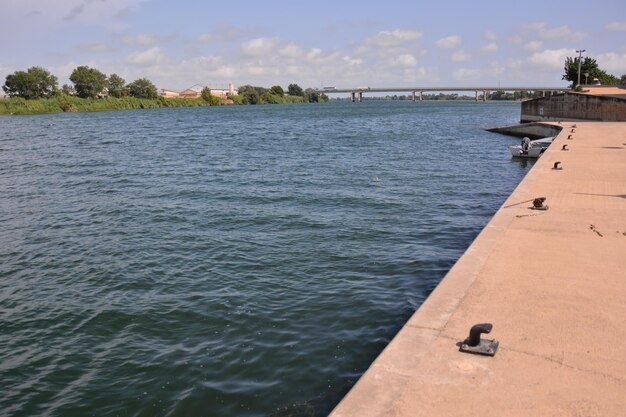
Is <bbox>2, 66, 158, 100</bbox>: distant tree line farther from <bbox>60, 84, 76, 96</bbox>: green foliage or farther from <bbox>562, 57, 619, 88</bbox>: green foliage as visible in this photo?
<bbox>562, 57, 619, 88</bbox>: green foliage

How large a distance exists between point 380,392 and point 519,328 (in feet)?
6.86

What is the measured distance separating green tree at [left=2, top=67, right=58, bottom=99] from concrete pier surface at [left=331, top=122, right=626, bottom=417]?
127934mm

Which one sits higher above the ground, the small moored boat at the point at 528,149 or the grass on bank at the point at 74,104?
the grass on bank at the point at 74,104

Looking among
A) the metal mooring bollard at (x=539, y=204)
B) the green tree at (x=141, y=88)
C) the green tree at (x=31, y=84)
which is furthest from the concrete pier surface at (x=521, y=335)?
the green tree at (x=141, y=88)

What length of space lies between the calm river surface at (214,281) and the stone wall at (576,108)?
2458cm

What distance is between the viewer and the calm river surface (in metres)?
7.06

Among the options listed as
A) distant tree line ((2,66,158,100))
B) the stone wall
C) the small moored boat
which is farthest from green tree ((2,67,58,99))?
the small moored boat

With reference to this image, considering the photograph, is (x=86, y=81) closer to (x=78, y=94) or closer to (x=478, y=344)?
(x=78, y=94)

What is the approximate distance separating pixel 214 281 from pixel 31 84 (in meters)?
125

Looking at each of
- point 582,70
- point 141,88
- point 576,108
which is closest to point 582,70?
point 582,70

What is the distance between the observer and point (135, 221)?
16156 mm

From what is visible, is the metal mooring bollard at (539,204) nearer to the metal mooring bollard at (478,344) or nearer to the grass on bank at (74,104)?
the metal mooring bollard at (478,344)

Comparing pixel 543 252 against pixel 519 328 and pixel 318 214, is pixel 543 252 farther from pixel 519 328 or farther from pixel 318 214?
pixel 318 214

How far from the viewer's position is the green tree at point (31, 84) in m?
116
